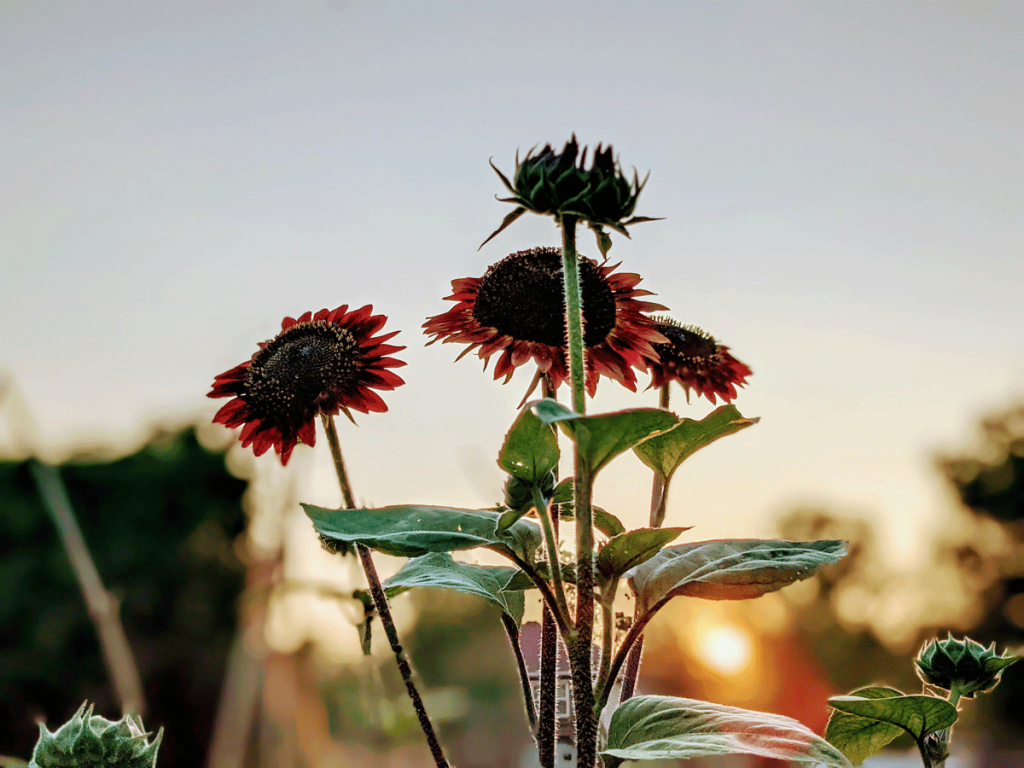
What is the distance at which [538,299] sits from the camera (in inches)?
59.0

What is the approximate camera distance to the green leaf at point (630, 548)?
1021 millimetres

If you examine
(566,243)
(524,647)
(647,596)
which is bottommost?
(524,647)

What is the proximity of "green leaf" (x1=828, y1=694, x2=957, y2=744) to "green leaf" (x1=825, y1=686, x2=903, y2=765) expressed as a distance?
0.17ft

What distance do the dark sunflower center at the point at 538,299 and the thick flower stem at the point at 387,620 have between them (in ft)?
1.25

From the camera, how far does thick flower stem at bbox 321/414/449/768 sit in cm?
114

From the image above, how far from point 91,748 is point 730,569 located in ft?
2.49

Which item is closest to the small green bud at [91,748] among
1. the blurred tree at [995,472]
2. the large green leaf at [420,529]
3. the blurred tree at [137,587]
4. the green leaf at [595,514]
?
the large green leaf at [420,529]

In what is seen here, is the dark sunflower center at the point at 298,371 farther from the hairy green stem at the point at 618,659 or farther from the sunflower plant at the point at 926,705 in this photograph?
the sunflower plant at the point at 926,705

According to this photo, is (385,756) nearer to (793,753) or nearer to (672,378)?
(672,378)

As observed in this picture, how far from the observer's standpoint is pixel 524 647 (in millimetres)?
1422

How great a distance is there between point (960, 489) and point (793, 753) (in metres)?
26.6

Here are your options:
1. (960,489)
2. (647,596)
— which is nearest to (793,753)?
(647,596)

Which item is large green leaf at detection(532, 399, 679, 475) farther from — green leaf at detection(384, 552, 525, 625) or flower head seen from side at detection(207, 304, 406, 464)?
flower head seen from side at detection(207, 304, 406, 464)

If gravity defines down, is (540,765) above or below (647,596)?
below
